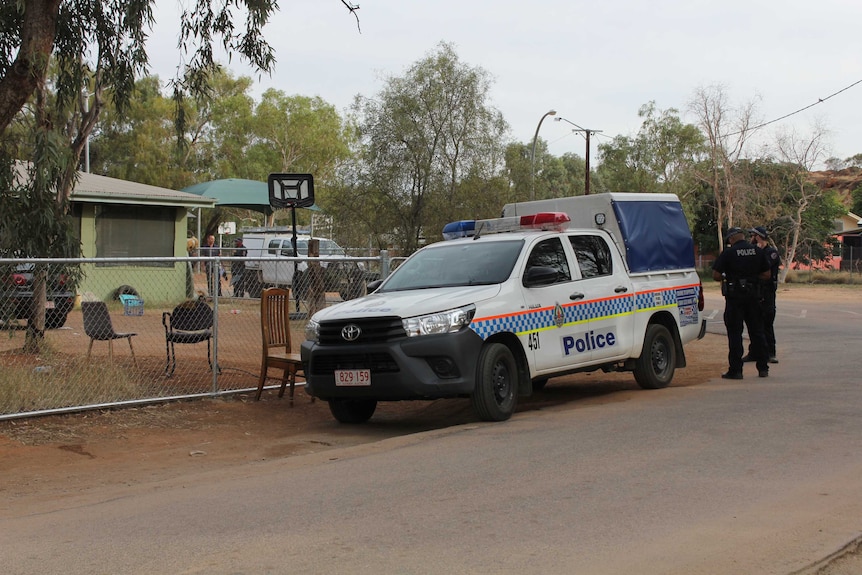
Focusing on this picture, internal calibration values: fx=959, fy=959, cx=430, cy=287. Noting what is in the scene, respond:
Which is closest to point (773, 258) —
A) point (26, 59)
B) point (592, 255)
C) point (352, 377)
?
point (592, 255)

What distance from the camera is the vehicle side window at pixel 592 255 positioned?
10672 mm

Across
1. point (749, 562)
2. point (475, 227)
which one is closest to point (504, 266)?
point (475, 227)

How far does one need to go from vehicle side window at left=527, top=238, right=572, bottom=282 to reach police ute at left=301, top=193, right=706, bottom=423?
0.02 meters

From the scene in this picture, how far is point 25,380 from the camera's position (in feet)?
31.7

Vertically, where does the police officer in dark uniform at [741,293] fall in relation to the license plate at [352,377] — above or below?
above

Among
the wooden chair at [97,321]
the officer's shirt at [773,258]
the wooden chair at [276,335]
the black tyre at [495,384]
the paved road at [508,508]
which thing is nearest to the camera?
the paved road at [508,508]

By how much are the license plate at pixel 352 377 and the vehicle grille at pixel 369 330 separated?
0.27m

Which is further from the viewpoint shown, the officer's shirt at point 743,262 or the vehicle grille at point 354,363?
the officer's shirt at point 743,262

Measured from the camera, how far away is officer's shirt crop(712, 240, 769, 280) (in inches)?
484

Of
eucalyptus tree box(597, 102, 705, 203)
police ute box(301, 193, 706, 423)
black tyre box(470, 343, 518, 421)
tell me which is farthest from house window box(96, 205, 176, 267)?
eucalyptus tree box(597, 102, 705, 203)

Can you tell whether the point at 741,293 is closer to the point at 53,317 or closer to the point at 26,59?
the point at 53,317

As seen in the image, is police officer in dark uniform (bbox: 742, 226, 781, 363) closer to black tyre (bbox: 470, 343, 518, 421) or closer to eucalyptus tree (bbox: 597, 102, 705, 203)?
black tyre (bbox: 470, 343, 518, 421)

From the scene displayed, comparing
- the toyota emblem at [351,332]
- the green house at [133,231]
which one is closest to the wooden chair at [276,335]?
the toyota emblem at [351,332]

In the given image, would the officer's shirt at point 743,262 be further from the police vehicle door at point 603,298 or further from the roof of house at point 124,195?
the roof of house at point 124,195
